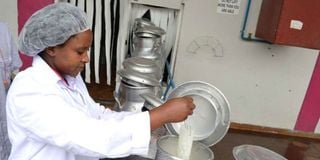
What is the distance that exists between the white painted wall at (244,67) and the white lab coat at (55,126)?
1900 millimetres

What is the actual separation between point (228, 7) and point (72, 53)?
1.98m

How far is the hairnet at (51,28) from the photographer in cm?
86

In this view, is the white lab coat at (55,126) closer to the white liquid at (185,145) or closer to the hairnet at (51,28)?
the hairnet at (51,28)

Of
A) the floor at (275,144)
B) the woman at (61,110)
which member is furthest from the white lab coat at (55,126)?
the floor at (275,144)

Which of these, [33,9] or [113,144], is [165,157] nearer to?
[113,144]

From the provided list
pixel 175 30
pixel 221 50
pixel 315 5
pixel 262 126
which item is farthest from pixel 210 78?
pixel 315 5

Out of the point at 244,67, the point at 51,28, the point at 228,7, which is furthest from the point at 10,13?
the point at 244,67

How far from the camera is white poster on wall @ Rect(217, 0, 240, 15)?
2.55m

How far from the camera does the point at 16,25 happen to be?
2604mm

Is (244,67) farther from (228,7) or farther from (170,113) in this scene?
(170,113)

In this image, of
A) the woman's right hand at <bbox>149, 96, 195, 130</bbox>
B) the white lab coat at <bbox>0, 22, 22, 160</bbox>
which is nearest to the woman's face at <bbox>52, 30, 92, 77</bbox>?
the woman's right hand at <bbox>149, 96, 195, 130</bbox>

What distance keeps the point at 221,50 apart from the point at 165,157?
1.92 metres

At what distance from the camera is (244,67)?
277cm

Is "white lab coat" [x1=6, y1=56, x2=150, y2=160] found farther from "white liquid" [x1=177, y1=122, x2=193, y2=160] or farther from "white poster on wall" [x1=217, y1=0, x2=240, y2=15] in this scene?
"white poster on wall" [x1=217, y1=0, x2=240, y2=15]
